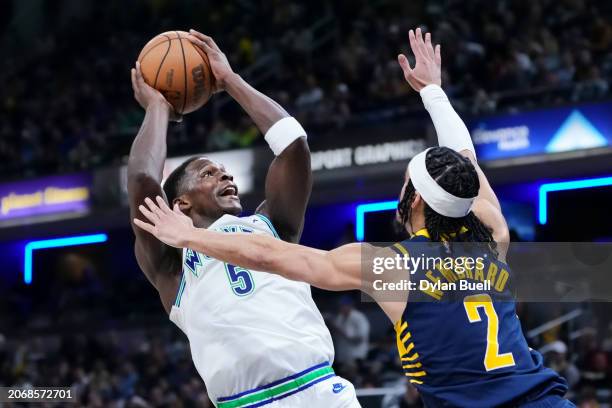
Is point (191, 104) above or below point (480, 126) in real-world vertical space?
below

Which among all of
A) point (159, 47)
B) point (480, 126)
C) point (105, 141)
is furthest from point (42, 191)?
point (159, 47)

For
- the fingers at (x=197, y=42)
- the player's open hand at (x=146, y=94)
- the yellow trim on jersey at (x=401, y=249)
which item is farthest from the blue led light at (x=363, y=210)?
the yellow trim on jersey at (x=401, y=249)

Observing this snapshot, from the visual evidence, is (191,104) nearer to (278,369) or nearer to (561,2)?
(278,369)

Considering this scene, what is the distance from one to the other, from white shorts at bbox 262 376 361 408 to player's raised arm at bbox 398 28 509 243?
1.13m

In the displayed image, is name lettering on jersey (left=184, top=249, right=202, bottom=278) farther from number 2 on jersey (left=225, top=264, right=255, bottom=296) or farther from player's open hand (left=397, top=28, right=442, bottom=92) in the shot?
player's open hand (left=397, top=28, right=442, bottom=92)

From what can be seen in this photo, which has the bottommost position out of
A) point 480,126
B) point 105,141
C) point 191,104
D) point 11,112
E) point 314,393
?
point 314,393

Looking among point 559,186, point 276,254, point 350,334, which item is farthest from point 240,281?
point 559,186

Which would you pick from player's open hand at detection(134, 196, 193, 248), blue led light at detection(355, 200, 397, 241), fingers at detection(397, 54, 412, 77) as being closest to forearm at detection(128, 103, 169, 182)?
player's open hand at detection(134, 196, 193, 248)

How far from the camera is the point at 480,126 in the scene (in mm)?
14180

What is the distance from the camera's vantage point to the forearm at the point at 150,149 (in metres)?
5.14

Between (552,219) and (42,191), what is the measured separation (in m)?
9.08

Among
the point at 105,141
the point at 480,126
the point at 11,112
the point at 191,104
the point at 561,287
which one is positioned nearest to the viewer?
the point at 191,104

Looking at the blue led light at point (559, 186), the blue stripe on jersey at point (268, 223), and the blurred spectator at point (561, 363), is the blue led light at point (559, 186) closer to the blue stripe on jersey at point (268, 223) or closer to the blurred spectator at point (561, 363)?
the blurred spectator at point (561, 363)

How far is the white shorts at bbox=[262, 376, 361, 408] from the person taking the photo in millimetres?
4836
